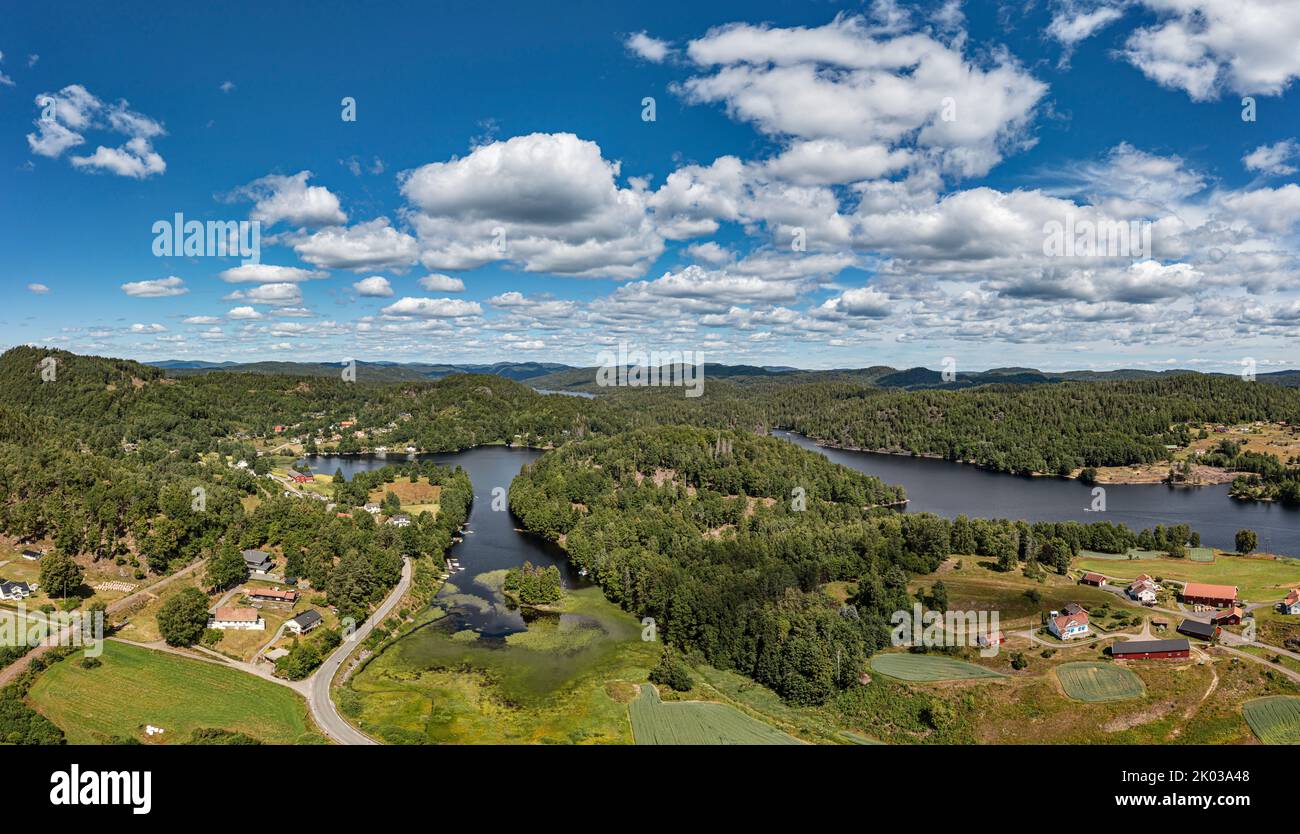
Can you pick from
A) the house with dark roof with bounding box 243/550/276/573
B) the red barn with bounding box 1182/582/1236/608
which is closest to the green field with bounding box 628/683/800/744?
the house with dark roof with bounding box 243/550/276/573

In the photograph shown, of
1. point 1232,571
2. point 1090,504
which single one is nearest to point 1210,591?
point 1232,571

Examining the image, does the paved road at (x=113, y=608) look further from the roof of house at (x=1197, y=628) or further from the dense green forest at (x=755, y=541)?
the roof of house at (x=1197, y=628)

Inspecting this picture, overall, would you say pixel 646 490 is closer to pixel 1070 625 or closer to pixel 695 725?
pixel 1070 625
